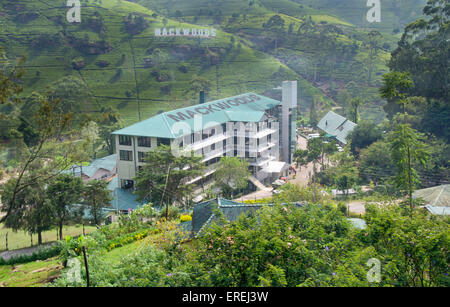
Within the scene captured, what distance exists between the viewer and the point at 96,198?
13461 millimetres

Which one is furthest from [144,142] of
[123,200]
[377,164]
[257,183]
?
[377,164]

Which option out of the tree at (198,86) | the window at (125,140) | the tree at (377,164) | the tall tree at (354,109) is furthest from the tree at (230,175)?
the tree at (198,86)

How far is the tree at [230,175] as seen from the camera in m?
17.5

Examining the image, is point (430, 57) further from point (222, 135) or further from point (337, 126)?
point (222, 135)

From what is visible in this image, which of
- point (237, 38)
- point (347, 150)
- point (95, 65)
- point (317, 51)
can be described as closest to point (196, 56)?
point (237, 38)

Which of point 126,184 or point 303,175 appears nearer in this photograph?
point 126,184

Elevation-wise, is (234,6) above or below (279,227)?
above

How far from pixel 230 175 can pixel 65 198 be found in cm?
753

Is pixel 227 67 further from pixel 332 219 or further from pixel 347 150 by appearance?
pixel 332 219

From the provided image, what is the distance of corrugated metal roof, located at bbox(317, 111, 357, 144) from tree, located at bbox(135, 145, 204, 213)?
15.9 metres

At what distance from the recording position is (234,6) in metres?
64.0

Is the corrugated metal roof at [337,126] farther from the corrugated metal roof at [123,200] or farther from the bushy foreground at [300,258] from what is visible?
the bushy foreground at [300,258]

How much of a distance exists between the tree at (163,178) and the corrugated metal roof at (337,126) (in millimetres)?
15939
